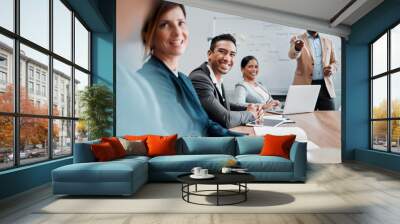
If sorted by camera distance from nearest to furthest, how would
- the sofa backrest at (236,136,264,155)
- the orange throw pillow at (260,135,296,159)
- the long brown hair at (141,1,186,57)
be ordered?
the orange throw pillow at (260,135,296,159)
the sofa backrest at (236,136,264,155)
the long brown hair at (141,1,186,57)

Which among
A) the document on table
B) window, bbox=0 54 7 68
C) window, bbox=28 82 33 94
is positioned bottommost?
the document on table

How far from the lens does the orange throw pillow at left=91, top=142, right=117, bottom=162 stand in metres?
5.69

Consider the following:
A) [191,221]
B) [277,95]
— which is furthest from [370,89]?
[191,221]

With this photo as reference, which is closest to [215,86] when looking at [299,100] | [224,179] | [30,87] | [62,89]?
[299,100]

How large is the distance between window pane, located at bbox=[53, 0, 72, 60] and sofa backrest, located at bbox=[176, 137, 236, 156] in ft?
8.91

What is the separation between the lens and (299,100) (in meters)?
9.09

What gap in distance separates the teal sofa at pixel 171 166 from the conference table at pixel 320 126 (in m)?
2.04

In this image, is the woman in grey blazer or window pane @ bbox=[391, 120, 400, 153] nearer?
window pane @ bbox=[391, 120, 400, 153]

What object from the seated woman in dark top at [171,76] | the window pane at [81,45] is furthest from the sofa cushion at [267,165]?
the window pane at [81,45]

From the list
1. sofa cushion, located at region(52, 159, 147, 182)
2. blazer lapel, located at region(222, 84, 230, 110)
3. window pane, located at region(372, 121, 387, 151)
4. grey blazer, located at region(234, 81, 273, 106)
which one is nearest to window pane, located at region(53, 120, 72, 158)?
sofa cushion, located at region(52, 159, 147, 182)

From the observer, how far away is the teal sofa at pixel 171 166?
16.0 feet

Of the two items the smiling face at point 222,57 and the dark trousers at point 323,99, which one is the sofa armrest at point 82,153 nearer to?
the smiling face at point 222,57

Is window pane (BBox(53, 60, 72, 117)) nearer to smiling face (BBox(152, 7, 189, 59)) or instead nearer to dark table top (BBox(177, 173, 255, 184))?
smiling face (BBox(152, 7, 189, 59))

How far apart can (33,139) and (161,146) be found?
213cm
